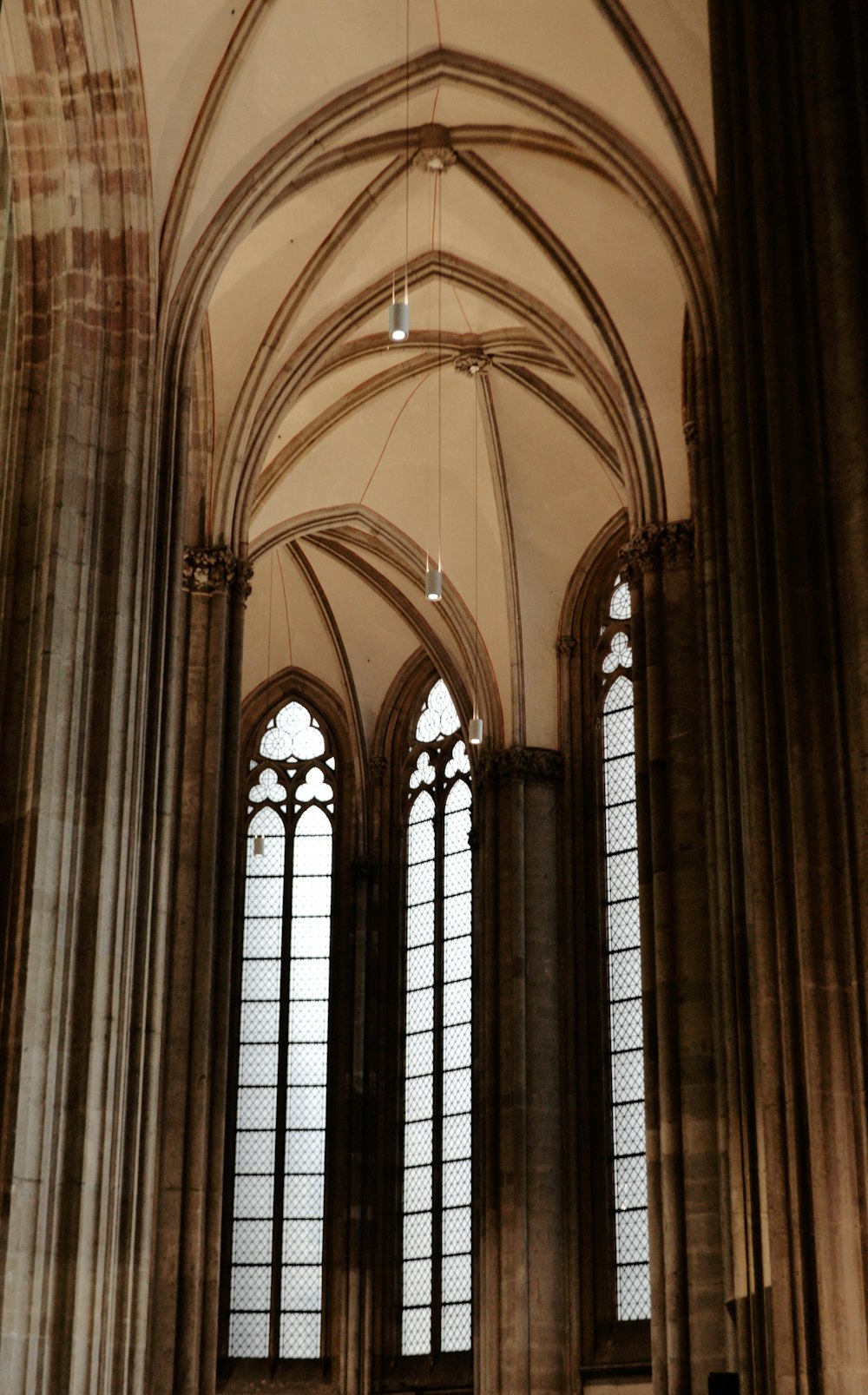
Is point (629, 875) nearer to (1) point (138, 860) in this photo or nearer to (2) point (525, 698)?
(2) point (525, 698)

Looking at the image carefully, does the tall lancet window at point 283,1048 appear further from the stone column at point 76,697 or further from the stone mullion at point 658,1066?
the stone column at point 76,697

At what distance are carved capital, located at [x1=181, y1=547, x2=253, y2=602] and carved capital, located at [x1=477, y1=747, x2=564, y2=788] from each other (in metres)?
5.44

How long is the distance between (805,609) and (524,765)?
52.7ft

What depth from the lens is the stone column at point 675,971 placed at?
19.6 metres

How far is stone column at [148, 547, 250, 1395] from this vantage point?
65.4 ft

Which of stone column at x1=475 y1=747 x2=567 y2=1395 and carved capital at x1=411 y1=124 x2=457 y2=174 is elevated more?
carved capital at x1=411 y1=124 x2=457 y2=174

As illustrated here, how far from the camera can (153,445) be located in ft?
62.7

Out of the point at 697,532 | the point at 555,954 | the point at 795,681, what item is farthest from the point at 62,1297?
the point at 555,954

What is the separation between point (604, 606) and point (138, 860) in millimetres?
11827

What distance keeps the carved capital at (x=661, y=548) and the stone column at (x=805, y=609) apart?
967 cm

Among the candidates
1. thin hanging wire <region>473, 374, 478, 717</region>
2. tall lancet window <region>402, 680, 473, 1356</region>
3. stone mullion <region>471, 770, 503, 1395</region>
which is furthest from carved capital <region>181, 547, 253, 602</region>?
tall lancet window <region>402, 680, 473, 1356</region>

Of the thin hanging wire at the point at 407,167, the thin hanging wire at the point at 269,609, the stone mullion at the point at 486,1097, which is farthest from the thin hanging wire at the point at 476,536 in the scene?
the thin hanging wire at the point at 269,609

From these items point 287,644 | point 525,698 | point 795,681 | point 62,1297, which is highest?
point 287,644

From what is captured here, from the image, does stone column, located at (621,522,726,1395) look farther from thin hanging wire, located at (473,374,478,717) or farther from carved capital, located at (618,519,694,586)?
thin hanging wire, located at (473,374,478,717)
